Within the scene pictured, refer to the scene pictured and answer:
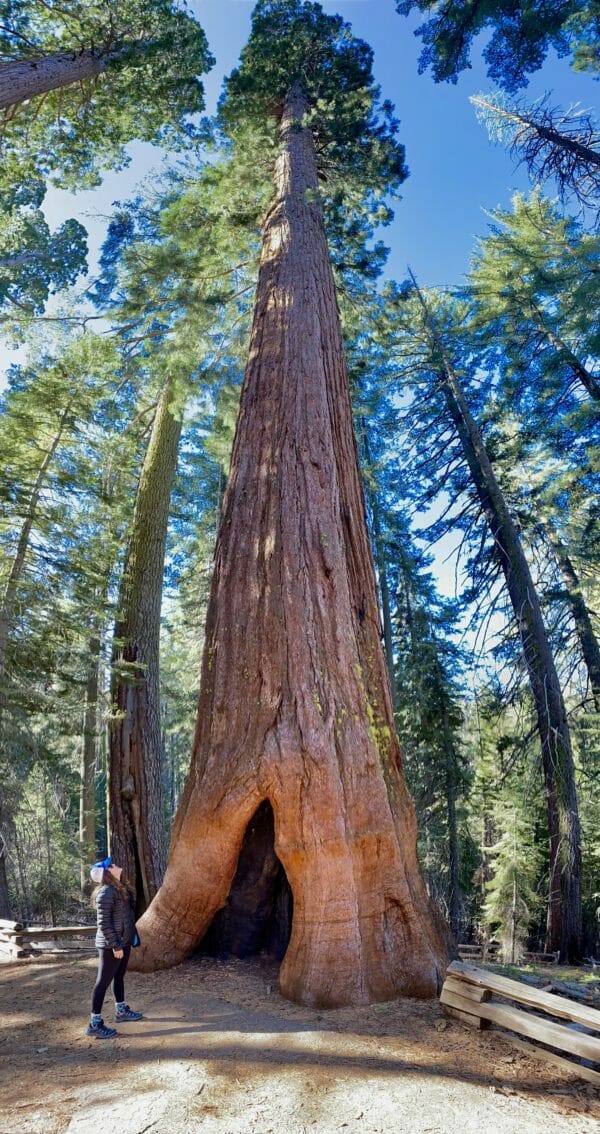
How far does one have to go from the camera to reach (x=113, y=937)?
4359 millimetres

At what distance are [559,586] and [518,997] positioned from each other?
1143cm

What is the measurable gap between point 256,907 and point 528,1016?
113 inches

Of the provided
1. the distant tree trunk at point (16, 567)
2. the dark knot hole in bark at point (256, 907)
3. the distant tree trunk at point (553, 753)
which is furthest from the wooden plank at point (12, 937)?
the distant tree trunk at point (553, 753)

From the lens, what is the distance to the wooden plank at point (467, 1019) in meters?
3.91

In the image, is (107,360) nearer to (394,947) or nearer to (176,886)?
(176,886)

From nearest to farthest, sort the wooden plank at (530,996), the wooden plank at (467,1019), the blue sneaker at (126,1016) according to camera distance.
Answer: the wooden plank at (530,996)
the wooden plank at (467,1019)
the blue sneaker at (126,1016)

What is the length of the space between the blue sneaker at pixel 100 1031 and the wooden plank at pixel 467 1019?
90.3 inches

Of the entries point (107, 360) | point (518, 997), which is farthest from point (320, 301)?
point (518, 997)

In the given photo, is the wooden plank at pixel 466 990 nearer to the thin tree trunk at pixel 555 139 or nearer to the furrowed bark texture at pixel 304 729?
the furrowed bark texture at pixel 304 729

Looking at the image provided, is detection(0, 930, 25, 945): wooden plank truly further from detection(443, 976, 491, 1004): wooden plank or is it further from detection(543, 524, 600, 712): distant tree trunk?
detection(543, 524, 600, 712): distant tree trunk

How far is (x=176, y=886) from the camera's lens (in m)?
5.02

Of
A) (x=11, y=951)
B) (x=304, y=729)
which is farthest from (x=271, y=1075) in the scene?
(x=11, y=951)

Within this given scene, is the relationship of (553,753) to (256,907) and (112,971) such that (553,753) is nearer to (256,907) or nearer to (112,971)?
(256,907)

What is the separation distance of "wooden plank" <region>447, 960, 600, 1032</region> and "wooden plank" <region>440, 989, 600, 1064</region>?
0.07m
